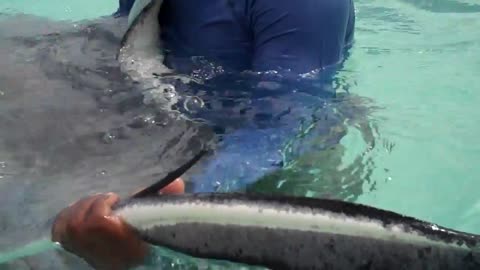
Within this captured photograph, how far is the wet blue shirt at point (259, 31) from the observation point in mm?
2666

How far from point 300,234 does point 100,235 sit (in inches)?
19.8

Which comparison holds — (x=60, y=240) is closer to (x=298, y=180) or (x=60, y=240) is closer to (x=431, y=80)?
(x=298, y=180)

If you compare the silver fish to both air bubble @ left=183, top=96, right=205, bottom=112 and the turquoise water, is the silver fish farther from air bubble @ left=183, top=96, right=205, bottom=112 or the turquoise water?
the turquoise water

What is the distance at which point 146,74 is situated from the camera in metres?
2.85

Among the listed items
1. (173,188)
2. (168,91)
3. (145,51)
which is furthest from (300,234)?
(145,51)

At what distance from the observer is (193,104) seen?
268 cm

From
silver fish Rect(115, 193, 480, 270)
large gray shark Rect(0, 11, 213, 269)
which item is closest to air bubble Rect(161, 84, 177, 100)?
large gray shark Rect(0, 11, 213, 269)

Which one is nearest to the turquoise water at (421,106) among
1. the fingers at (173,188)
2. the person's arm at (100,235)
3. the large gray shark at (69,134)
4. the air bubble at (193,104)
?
the air bubble at (193,104)

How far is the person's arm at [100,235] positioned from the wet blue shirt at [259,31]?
1230 millimetres

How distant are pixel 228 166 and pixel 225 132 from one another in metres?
0.28

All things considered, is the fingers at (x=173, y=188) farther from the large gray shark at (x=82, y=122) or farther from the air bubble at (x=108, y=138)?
the air bubble at (x=108, y=138)

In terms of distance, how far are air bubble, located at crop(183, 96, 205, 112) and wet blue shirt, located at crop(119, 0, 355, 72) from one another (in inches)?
11.1

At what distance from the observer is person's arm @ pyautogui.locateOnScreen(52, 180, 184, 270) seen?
148cm

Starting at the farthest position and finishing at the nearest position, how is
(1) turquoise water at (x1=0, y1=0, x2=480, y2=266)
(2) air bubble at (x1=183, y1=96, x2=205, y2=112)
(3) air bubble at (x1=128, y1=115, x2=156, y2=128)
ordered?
(1) turquoise water at (x1=0, y1=0, x2=480, y2=266), (2) air bubble at (x1=183, y1=96, x2=205, y2=112), (3) air bubble at (x1=128, y1=115, x2=156, y2=128)
